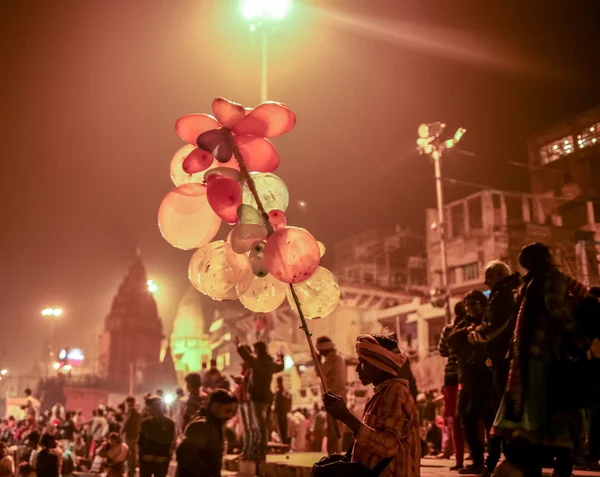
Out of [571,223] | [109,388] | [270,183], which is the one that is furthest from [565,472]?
[109,388]

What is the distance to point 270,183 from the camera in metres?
5.76

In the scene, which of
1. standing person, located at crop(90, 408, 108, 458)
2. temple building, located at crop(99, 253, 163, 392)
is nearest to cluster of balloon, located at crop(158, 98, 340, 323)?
standing person, located at crop(90, 408, 108, 458)

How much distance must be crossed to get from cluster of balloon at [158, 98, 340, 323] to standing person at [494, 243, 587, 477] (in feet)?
6.23

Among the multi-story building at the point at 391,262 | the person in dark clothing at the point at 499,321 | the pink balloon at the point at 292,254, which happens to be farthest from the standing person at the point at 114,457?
the multi-story building at the point at 391,262

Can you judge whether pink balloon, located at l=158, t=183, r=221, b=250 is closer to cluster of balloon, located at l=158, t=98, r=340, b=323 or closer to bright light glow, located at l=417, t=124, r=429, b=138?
cluster of balloon, located at l=158, t=98, r=340, b=323

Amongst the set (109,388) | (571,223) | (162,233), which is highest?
(571,223)

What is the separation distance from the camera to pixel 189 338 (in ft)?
236

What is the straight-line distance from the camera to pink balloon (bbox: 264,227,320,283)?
4805mm

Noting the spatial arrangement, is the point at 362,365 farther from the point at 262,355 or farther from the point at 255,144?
the point at 262,355

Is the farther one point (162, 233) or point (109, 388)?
point (109, 388)

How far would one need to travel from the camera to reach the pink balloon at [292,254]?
4805 mm

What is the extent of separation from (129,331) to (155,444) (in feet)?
256

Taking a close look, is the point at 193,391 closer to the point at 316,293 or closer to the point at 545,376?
the point at 316,293

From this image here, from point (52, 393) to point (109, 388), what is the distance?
1313 cm
